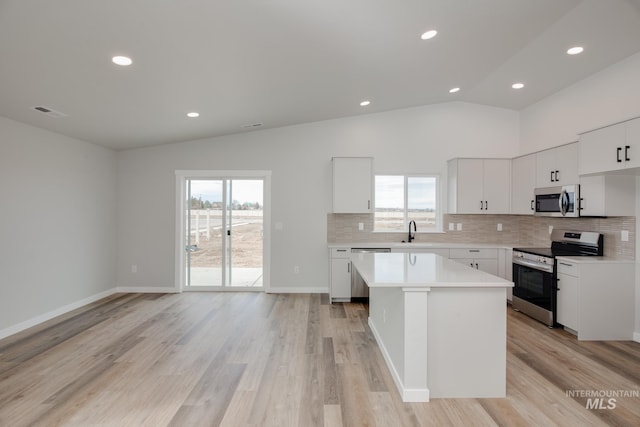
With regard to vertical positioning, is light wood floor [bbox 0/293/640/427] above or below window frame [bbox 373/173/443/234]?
below

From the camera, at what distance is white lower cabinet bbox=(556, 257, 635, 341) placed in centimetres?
344

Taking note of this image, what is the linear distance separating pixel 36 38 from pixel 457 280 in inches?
131

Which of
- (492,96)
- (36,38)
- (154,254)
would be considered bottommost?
(154,254)

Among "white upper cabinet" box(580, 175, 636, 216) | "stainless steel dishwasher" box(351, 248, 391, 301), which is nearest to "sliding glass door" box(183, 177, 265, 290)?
"stainless steel dishwasher" box(351, 248, 391, 301)

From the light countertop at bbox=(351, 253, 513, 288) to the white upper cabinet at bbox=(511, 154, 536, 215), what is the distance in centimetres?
230

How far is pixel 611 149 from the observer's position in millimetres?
3178

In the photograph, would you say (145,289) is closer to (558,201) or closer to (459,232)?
(459,232)

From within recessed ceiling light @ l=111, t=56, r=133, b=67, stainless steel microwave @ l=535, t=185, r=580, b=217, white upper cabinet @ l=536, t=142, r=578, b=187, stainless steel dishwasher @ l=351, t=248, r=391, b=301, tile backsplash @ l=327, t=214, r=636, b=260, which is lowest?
stainless steel dishwasher @ l=351, t=248, r=391, b=301

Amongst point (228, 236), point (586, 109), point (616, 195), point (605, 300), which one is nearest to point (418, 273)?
point (605, 300)

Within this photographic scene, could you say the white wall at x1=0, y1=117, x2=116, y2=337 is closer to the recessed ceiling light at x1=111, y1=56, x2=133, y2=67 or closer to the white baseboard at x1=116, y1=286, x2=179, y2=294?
the white baseboard at x1=116, y1=286, x2=179, y2=294

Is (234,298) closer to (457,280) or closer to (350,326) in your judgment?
(350,326)

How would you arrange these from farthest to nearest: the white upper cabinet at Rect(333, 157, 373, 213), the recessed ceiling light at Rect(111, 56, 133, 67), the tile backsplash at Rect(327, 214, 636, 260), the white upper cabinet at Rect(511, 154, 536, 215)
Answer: the tile backsplash at Rect(327, 214, 636, 260) < the white upper cabinet at Rect(333, 157, 373, 213) < the white upper cabinet at Rect(511, 154, 536, 215) < the recessed ceiling light at Rect(111, 56, 133, 67)

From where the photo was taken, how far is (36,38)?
2.13 m

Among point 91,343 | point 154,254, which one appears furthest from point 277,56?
point 154,254
